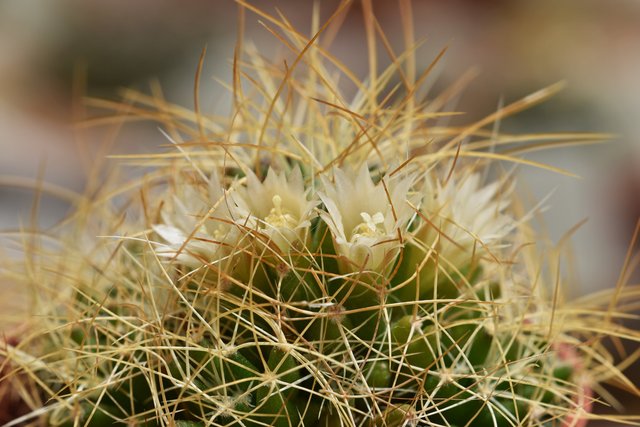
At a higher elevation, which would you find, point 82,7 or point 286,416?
point 82,7

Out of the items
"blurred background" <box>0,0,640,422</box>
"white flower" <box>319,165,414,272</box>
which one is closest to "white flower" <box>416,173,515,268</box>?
"white flower" <box>319,165,414,272</box>

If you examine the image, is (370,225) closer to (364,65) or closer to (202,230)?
(202,230)

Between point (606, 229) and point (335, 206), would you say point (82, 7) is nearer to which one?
point (606, 229)

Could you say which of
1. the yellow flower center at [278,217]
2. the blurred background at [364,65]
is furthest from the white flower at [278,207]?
the blurred background at [364,65]

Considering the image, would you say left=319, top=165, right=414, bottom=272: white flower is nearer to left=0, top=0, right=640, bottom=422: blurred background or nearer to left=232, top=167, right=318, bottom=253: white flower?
left=232, top=167, right=318, bottom=253: white flower

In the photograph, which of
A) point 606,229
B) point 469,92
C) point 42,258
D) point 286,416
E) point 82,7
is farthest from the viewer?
point 82,7

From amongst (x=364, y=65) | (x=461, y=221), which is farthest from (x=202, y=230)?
(x=364, y=65)

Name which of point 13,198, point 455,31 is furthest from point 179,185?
point 455,31

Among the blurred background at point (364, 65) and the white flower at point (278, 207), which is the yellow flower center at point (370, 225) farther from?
the blurred background at point (364, 65)
